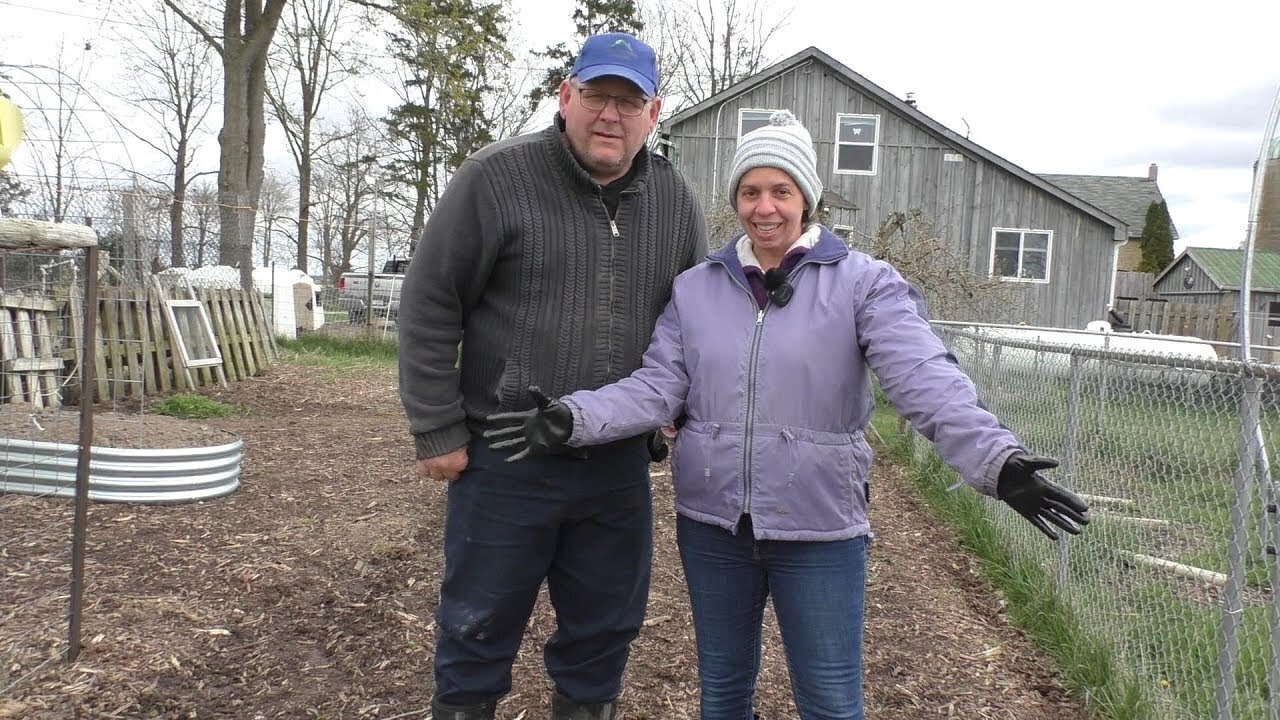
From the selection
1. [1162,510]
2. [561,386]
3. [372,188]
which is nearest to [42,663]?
[561,386]

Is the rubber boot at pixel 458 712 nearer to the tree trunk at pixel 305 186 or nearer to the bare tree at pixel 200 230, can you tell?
the bare tree at pixel 200 230

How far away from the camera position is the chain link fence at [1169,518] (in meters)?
2.43

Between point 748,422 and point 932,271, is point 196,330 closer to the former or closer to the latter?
point 932,271

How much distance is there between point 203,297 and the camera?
9.61m

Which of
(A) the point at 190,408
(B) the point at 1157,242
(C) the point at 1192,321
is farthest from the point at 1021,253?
(B) the point at 1157,242

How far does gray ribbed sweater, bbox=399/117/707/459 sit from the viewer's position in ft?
7.30

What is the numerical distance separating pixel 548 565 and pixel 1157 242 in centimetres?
4188

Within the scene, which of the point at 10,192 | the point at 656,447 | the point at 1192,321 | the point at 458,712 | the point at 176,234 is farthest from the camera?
the point at 1192,321

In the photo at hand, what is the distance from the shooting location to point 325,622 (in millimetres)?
3510

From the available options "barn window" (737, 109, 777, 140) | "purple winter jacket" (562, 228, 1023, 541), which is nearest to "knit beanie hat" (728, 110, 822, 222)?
"purple winter jacket" (562, 228, 1023, 541)

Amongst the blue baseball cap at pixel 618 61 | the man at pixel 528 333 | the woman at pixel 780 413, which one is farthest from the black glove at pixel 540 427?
the blue baseball cap at pixel 618 61

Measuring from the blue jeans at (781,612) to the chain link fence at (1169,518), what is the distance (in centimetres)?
115

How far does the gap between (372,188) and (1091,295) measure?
69.6ft

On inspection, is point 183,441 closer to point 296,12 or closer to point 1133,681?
point 1133,681
